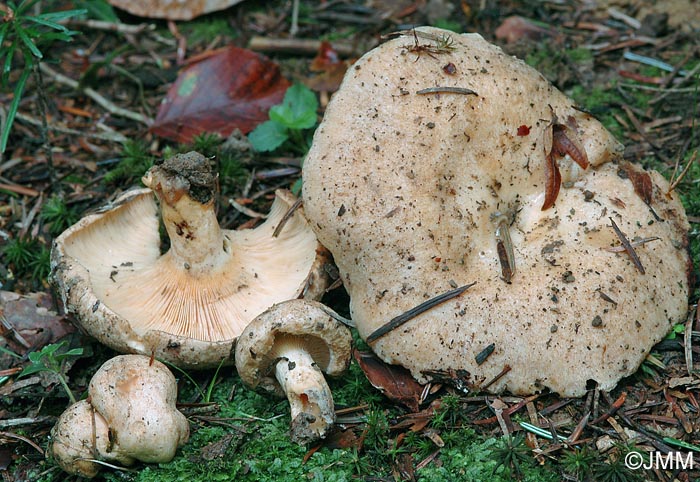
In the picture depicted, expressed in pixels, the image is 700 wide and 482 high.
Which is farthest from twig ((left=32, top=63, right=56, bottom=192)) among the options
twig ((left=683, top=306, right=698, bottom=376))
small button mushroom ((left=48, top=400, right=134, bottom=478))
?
twig ((left=683, top=306, right=698, bottom=376))

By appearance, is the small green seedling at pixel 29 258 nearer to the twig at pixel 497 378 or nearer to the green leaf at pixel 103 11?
the green leaf at pixel 103 11

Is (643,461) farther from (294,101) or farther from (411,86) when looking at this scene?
(294,101)

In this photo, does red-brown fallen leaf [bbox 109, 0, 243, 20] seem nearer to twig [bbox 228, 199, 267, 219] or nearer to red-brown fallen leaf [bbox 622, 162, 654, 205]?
twig [bbox 228, 199, 267, 219]

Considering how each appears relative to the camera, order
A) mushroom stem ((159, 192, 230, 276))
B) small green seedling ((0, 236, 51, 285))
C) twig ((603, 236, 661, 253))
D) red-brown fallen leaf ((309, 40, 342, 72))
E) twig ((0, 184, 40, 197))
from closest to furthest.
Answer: twig ((603, 236, 661, 253))
mushroom stem ((159, 192, 230, 276))
small green seedling ((0, 236, 51, 285))
twig ((0, 184, 40, 197))
red-brown fallen leaf ((309, 40, 342, 72))

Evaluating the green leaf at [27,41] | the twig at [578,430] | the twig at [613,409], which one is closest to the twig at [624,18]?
the twig at [613,409]

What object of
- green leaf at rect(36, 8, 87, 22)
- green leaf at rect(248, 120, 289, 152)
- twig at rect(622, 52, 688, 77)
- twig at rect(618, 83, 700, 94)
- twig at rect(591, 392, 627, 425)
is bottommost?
twig at rect(591, 392, 627, 425)

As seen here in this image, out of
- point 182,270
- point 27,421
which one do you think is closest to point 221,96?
point 182,270

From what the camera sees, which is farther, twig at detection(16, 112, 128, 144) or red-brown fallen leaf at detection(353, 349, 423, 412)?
twig at detection(16, 112, 128, 144)
